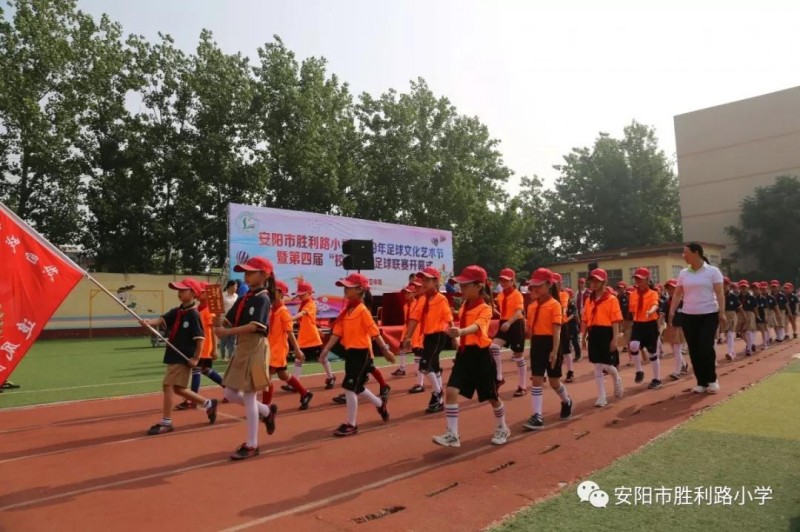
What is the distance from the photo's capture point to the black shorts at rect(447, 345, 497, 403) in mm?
5816

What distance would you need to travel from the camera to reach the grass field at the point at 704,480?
3.74 metres

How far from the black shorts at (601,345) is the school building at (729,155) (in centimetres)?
4427

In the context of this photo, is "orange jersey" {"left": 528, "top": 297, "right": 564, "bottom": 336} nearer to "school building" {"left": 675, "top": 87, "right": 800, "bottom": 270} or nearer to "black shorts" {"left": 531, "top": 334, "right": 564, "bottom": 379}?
"black shorts" {"left": 531, "top": 334, "right": 564, "bottom": 379}

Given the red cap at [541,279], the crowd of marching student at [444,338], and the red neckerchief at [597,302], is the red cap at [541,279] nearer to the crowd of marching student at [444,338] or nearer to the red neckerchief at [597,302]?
the crowd of marching student at [444,338]

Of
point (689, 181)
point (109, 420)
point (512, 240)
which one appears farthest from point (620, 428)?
point (689, 181)

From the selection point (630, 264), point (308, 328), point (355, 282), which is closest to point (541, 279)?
point (355, 282)

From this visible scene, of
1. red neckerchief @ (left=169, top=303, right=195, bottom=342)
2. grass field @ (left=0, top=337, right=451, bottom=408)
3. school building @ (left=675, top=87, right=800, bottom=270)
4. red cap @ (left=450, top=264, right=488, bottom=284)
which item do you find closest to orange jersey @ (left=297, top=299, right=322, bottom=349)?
grass field @ (left=0, top=337, right=451, bottom=408)

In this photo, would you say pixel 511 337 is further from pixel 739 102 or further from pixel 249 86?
pixel 739 102

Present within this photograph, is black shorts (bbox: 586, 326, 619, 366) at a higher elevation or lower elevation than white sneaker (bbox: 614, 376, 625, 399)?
higher

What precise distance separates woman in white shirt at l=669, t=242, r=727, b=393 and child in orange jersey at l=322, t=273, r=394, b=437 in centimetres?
446

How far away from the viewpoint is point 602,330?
8195 millimetres

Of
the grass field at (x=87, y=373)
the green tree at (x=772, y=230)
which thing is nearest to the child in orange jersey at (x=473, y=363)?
the grass field at (x=87, y=373)

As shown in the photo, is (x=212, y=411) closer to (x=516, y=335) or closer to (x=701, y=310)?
(x=516, y=335)

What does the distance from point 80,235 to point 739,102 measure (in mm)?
49883
